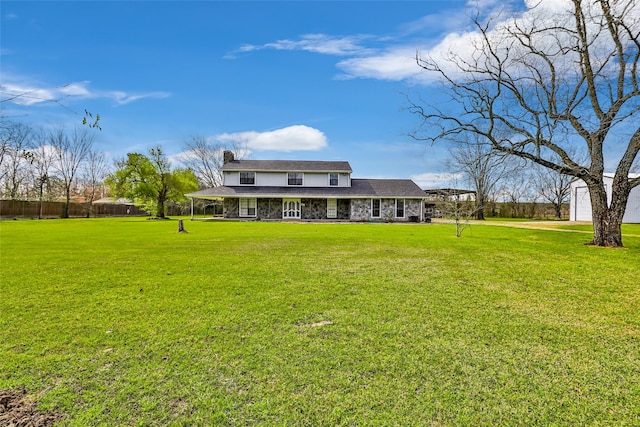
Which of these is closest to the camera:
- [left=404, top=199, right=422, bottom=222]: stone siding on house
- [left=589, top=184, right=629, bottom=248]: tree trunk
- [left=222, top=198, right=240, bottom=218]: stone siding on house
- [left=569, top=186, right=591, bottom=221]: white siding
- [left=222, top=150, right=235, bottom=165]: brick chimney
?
[left=589, top=184, right=629, bottom=248]: tree trunk

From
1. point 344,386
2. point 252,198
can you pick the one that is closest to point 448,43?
point 344,386

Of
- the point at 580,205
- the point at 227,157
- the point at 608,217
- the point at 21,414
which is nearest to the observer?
the point at 21,414

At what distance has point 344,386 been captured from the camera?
2727 mm

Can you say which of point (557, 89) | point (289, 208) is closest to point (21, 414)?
point (557, 89)

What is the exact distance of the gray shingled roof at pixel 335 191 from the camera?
29.2 metres

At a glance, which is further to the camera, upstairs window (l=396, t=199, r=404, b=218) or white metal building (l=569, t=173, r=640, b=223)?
upstairs window (l=396, t=199, r=404, b=218)

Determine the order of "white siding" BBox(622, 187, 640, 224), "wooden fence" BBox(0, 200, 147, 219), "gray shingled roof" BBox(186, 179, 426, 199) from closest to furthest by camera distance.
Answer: "white siding" BBox(622, 187, 640, 224), "gray shingled roof" BBox(186, 179, 426, 199), "wooden fence" BBox(0, 200, 147, 219)

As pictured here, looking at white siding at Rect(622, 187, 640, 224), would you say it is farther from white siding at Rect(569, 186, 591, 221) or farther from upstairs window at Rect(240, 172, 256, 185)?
upstairs window at Rect(240, 172, 256, 185)

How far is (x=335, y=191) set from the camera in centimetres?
3072

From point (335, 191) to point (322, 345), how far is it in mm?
27477

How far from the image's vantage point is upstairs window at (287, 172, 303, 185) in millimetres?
31922

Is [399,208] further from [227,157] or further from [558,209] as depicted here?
[558,209]

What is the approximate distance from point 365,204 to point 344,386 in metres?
27.7

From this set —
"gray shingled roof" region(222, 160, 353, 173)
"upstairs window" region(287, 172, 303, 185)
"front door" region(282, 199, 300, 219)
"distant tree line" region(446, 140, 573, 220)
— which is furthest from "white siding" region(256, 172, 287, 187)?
"distant tree line" region(446, 140, 573, 220)
